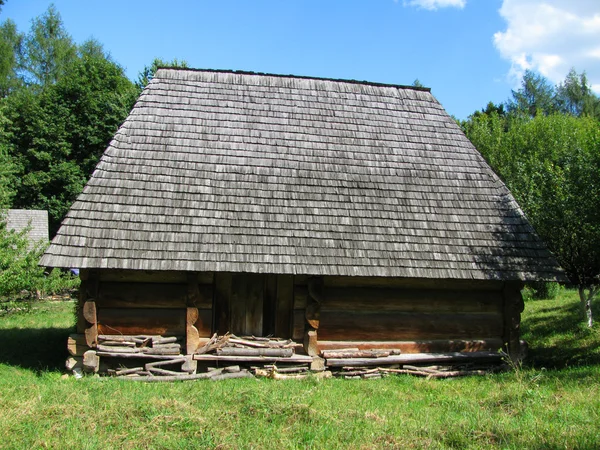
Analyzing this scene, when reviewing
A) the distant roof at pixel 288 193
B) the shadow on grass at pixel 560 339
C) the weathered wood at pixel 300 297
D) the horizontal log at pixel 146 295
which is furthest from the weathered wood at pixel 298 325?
the shadow on grass at pixel 560 339

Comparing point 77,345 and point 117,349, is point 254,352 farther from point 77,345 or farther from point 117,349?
point 77,345

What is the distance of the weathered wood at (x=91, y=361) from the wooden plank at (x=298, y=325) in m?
3.35

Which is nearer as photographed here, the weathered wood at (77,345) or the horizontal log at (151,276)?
the weathered wood at (77,345)

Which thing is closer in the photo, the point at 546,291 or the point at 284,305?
the point at 284,305

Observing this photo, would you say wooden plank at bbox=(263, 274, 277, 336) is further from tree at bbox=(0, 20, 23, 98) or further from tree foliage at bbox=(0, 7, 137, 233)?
tree at bbox=(0, 20, 23, 98)

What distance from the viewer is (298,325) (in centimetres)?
860

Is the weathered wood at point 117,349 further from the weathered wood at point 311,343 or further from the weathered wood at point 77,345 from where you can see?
the weathered wood at point 311,343

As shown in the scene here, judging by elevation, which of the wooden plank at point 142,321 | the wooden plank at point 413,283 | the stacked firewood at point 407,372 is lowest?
the stacked firewood at point 407,372

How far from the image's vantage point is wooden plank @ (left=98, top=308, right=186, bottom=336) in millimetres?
8242

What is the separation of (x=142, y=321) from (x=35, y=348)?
132 inches

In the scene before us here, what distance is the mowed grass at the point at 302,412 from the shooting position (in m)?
4.95

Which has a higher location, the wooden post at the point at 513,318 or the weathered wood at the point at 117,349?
the wooden post at the point at 513,318

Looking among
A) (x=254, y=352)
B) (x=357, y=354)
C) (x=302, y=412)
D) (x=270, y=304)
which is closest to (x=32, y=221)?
(x=270, y=304)

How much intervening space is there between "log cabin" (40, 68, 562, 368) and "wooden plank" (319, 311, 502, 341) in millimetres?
26
